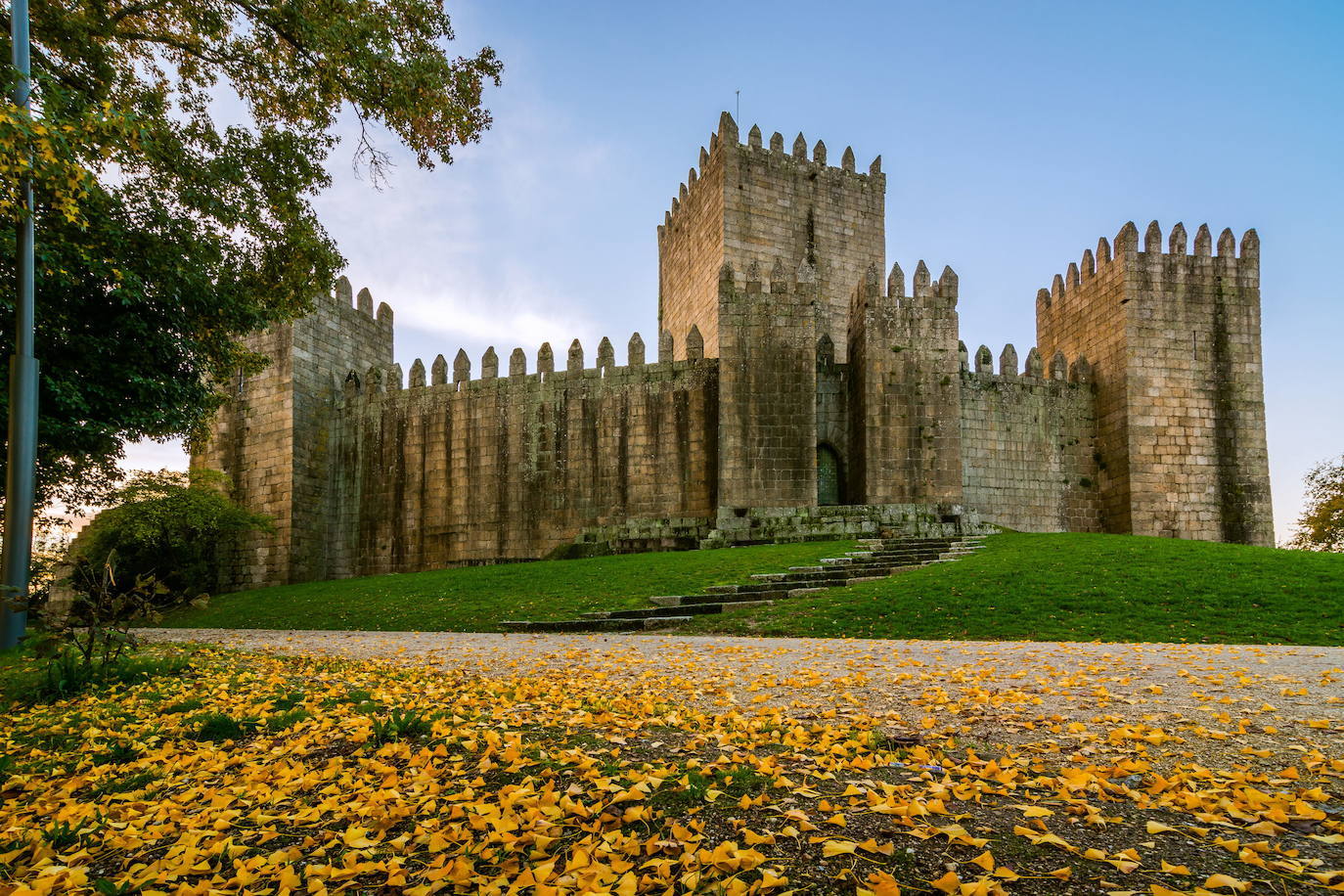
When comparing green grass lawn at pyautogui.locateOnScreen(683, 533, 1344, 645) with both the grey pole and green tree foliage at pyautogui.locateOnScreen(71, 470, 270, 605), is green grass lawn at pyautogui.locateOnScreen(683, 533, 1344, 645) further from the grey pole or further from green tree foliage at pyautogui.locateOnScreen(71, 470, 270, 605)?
green tree foliage at pyautogui.locateOnScreen(71, 470, 270, 605)

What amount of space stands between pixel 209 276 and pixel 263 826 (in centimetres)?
1238

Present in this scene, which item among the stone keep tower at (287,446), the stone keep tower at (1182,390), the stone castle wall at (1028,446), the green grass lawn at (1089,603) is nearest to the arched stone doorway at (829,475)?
the stone castle wall at (1028,446)

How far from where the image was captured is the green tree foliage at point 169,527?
20.4 meters

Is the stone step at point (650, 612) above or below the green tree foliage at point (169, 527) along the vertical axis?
below

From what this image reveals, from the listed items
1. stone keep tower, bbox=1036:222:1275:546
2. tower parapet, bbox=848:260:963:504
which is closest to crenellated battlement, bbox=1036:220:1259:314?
stone keep tower, bbox=1036:222:1275:546

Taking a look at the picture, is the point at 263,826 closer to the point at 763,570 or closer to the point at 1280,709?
the point at 1280,709

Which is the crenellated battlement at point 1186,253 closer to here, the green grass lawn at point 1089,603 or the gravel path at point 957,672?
the green grass lawn at point 1089,603

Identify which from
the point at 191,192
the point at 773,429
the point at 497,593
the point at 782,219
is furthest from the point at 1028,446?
the point at 191,192

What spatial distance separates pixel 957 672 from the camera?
21.6 feet

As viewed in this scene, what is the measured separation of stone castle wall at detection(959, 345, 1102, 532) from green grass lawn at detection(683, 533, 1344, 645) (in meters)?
8.41

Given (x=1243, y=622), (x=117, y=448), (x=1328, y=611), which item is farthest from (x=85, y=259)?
(x=1328, y=611)

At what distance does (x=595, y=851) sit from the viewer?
2941 millimetres

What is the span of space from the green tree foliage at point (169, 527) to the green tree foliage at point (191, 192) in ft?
20.5

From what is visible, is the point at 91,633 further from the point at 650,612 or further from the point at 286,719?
the point at 650,612
